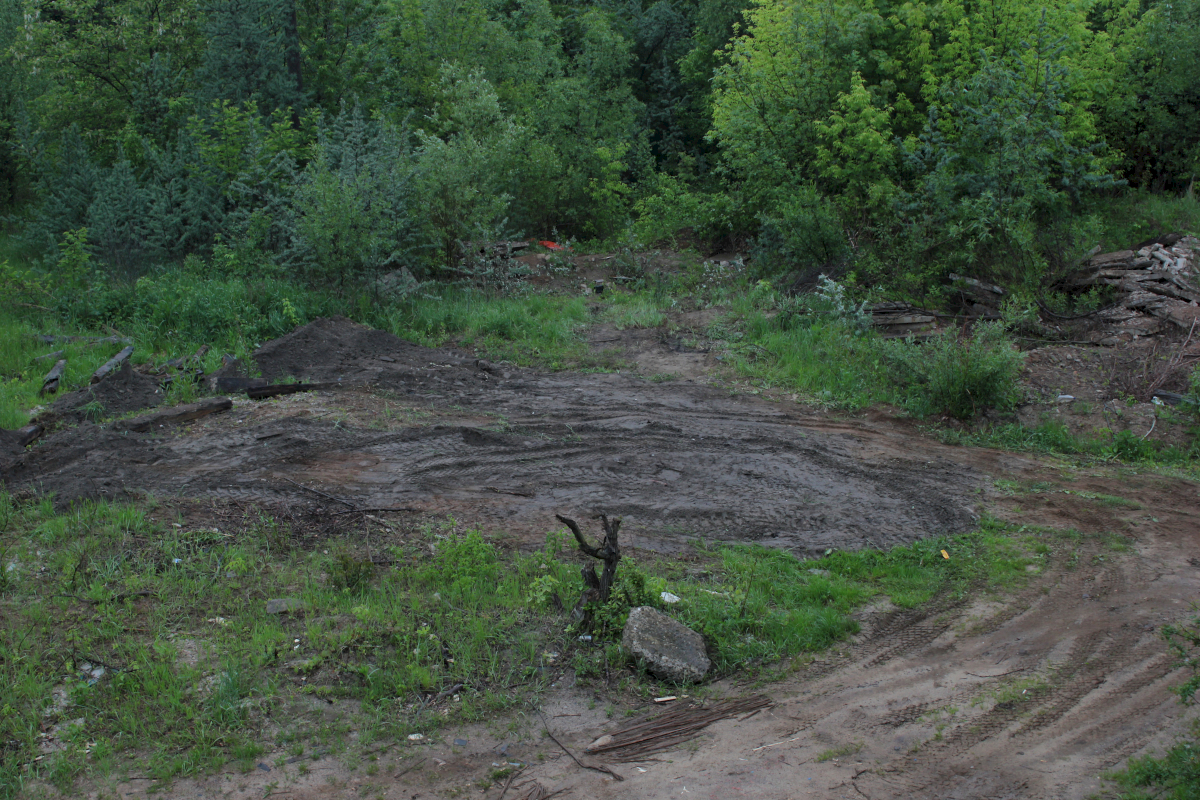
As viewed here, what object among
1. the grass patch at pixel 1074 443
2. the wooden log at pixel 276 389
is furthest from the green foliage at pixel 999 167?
the wooden log at pixel 276 389

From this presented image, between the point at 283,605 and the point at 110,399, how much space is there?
558 centimetres

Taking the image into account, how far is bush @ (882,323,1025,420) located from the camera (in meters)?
9.98

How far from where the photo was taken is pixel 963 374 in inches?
396

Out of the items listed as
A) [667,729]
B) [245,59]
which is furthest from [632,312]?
[245,59]

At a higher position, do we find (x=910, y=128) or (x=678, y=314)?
(x=910, y=128)

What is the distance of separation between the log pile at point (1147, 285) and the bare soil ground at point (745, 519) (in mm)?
3956

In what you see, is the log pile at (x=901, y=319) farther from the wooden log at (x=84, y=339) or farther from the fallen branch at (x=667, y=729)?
the wooden log at (x=84, y=339)

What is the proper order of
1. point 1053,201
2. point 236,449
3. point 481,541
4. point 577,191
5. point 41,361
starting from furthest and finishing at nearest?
point 577,191
point 1053,201
point 41,361
point 236,449
point 481,541

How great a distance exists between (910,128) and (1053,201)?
4057mm

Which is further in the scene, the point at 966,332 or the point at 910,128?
the point at 910,128

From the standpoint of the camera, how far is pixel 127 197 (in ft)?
51.5

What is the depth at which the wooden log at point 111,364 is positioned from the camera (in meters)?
10.7

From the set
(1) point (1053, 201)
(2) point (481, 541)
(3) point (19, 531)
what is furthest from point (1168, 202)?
(3) point (19, 531)

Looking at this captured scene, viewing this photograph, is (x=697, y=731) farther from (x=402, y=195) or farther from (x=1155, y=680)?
(x=402, y=195)
